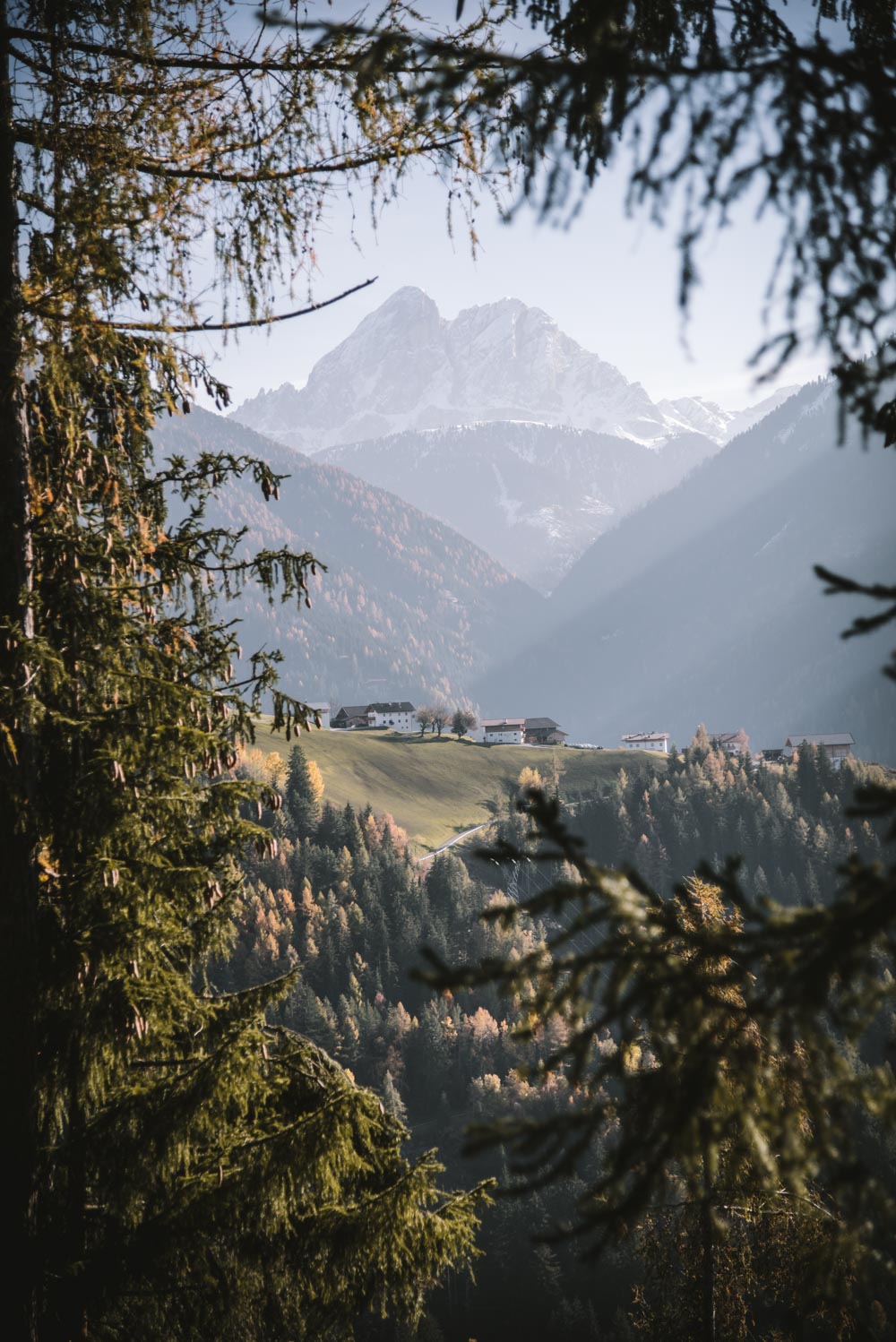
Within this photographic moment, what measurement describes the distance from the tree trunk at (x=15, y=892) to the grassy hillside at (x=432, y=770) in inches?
5763

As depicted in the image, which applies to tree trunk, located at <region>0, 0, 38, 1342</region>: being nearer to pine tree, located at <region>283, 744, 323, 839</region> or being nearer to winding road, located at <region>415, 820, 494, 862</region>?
pine tree, located at <region>283, 744, 323, 839</region>

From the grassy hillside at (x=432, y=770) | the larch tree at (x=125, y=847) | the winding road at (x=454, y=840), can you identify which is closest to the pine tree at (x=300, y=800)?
the grassy hillside at (x=432, y=770)

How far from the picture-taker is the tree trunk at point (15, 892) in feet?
19.9

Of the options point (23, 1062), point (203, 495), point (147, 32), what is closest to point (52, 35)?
point (147, 32)

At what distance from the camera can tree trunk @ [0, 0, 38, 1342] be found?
6051 millimetres

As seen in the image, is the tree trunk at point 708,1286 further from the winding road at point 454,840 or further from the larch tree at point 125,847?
the winding road at point 454,840

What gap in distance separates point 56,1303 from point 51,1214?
1.97 feet

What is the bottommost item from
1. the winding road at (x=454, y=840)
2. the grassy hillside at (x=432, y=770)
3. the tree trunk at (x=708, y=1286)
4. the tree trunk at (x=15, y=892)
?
the tree trunk at (x=708, y=1286)

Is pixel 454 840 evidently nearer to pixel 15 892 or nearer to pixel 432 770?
pixel 432 770

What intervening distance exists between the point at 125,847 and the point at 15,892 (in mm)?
947

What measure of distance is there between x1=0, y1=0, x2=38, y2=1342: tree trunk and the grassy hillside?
146 meters

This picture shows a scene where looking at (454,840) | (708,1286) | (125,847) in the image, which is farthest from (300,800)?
(125,847)

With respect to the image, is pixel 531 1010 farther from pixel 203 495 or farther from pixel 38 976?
pixel 203 495

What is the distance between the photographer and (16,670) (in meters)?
6.21
